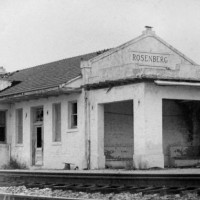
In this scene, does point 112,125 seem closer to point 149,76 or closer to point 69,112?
point 69,112

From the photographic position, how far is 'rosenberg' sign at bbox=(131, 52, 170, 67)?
26047 millimetres

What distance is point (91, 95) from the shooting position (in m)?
24.3

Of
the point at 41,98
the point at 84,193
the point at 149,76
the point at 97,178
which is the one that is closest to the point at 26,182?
the point at 97,178

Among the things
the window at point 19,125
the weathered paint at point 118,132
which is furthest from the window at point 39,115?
the weathered paint at point 118,132

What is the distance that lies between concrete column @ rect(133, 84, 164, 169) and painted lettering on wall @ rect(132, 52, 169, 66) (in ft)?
14.9

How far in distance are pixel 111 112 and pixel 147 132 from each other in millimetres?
4213

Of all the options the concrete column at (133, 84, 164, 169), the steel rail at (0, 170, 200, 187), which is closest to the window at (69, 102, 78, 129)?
the concrete column at (133, 84, 164, 169)

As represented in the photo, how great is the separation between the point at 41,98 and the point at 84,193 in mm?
14636

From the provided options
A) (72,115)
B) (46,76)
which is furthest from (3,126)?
(72,115)

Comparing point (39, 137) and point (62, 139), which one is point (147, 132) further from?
point (39, 137)

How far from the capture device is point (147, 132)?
2147 cm

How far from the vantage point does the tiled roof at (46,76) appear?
2620cm

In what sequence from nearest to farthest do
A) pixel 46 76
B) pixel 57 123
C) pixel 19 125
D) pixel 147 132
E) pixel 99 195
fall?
pixel 99 195, pixel 147 132, pixel 57 123, pixel 46 76, pixel 19 125

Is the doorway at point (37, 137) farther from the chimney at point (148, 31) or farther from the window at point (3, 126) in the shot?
the chimney at point (148, 31)
